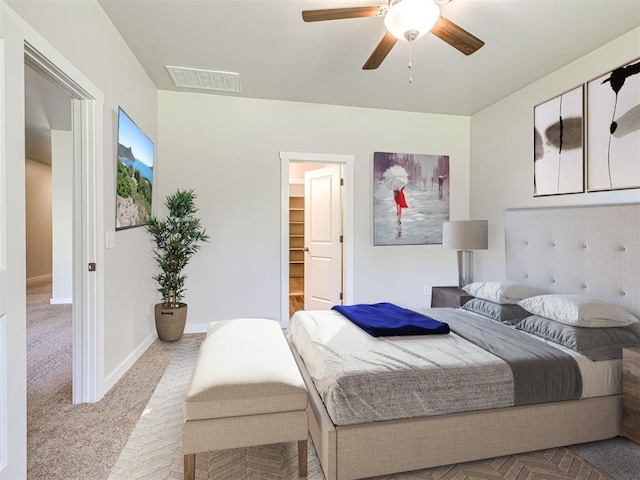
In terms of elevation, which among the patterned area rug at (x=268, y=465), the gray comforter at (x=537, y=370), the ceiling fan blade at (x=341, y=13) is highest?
the ceiling fan blade at (x=341, y=13)

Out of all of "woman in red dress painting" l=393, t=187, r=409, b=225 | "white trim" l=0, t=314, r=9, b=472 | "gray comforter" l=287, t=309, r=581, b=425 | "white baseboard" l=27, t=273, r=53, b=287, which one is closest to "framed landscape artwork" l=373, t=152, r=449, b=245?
"woman in red dress painting" l=393, t=187, r=409, b=225

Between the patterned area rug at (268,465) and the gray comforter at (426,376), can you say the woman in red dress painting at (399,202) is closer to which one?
the gray comforter at (426,376)

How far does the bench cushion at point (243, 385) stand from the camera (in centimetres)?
151

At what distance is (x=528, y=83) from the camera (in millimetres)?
3447

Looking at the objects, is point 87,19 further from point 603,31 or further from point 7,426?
point 603,31

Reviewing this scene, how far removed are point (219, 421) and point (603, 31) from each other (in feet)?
12.0

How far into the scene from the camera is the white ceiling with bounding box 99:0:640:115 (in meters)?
2.35

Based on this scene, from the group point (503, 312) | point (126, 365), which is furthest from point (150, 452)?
point (503, 312)

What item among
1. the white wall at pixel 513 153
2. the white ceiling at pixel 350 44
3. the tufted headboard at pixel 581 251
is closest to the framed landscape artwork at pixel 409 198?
the white wall at pixel 513 153

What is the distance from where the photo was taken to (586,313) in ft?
7.02

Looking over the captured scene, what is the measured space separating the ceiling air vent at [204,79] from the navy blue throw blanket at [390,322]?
2.53m

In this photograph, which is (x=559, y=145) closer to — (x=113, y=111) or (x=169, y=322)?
(x=113, y=111)

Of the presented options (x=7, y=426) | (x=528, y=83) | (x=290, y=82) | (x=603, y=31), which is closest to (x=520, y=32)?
(x=603, y=31)

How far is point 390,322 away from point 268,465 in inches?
44.2
